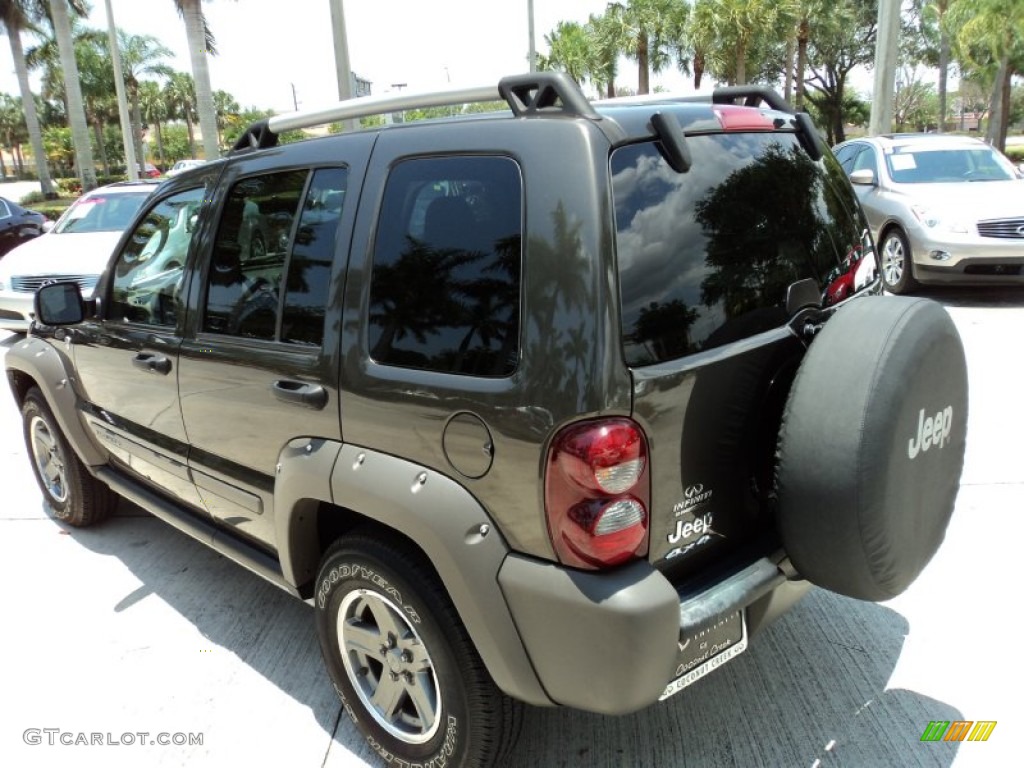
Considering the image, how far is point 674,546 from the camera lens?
2.05 metres

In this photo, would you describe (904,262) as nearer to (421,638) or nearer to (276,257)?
(276,257)

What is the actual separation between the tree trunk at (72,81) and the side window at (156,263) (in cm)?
2430

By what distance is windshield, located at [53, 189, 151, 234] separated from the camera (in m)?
9.53

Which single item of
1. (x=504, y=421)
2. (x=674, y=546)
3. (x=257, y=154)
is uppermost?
(x=257, y=154)

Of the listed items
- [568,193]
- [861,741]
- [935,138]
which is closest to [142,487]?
[568,193]

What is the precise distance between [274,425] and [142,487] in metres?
1.42

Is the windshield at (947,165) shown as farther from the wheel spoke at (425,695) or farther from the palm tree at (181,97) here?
the palm tree at (181,97)

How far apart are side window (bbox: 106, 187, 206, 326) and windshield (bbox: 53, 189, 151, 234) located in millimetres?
6694

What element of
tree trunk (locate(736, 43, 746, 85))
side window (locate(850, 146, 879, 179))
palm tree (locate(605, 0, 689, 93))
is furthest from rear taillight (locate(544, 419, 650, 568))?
palm tree (locate(605, 0, 689, 93))

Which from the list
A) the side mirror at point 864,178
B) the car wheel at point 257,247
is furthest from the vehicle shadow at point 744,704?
the side mirror at point 864,178

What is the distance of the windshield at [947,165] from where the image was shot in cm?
907

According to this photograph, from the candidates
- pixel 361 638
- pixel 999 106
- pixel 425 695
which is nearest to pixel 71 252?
pixel 361 638

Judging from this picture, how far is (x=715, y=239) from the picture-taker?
7.04ft

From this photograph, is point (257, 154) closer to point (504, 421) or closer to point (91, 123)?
point (504, 421)
